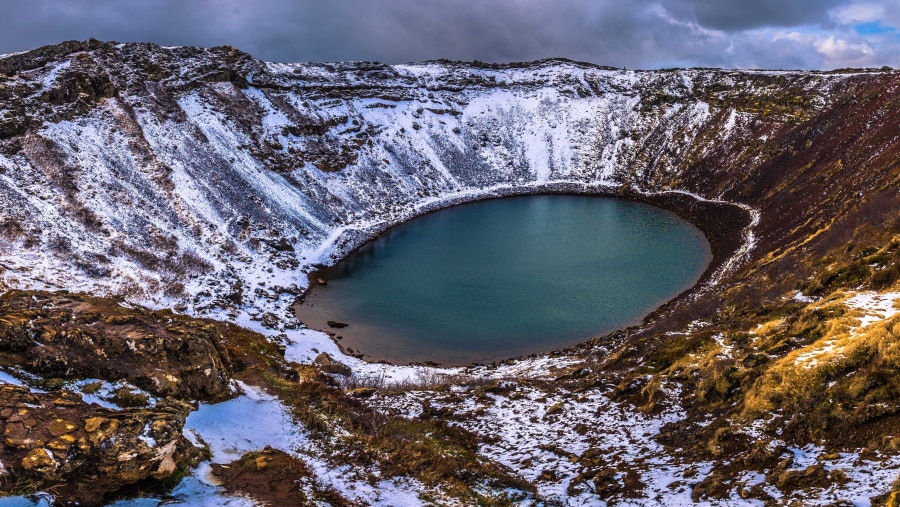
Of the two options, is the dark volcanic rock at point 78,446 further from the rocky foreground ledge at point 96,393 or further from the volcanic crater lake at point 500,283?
the volcanic crater lake at point 500,283

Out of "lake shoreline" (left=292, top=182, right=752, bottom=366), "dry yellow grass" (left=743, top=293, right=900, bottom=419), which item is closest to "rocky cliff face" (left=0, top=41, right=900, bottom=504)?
"dry yellow grass" (left=743, top=293, right=900, bottom=419)

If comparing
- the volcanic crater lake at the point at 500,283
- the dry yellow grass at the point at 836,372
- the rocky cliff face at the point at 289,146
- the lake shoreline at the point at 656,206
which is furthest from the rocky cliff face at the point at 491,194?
the volcanic crater lake at the point at 500,283

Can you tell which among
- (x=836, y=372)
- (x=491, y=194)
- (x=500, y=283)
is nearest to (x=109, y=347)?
(x=836, y=372)

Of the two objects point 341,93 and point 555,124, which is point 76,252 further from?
point 555,124

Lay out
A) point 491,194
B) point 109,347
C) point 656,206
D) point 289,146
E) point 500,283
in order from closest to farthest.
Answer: point 109,347 < point 500,283 < point 289,146 < point 656,206 < point 491,194

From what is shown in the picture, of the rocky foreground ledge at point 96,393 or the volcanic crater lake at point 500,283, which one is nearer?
the rocky foreground ledge at point 96,393

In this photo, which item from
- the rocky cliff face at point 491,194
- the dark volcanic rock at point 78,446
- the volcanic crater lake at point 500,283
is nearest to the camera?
the dark volcanic rock at point 78,446

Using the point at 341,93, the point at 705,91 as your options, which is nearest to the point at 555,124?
the point at 705,91

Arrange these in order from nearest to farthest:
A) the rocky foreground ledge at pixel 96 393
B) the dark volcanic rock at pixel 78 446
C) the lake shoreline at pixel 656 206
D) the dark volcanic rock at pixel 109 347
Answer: the dark volcanic rock at pixel 78 446 < the rocky foreground ledge at pixel 96 393 < the dark volcanic rock at pixel 109 347 < the lake shoreline at pixel 656 206

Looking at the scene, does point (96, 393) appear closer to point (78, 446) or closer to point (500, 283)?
point (78, 446)

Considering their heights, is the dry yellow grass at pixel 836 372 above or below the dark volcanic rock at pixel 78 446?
above
